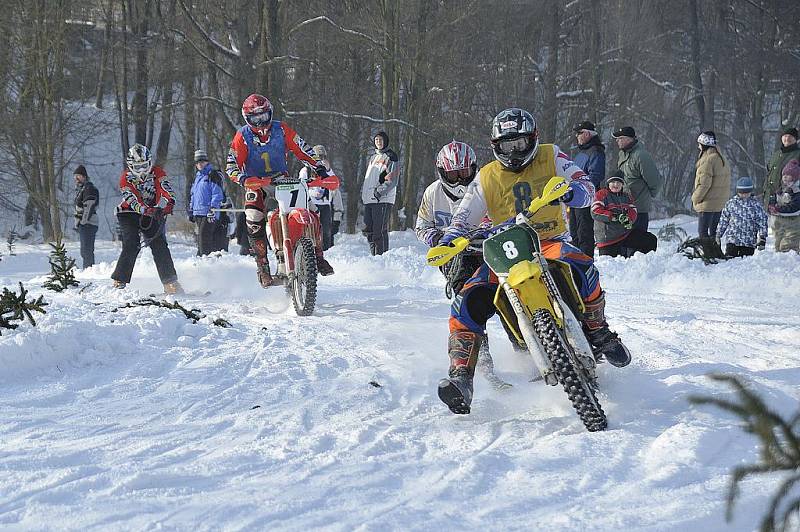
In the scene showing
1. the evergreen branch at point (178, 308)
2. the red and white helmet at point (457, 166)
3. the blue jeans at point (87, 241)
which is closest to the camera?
the red and white helmet at point (457, 166)

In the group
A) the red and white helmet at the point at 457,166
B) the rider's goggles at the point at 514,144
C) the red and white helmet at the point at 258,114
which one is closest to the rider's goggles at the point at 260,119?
the red and white helmet at the point at 258,114

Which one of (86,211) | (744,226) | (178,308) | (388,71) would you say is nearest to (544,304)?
(178,308)

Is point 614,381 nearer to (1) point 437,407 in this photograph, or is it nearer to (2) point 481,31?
(1) point 437,407

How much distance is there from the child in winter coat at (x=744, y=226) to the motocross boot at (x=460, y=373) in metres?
7.71

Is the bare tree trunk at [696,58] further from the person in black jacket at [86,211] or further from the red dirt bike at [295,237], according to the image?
the red dirt bike at [295,237]

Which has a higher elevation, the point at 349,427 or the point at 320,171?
the point at 320,171

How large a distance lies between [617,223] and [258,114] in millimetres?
5131

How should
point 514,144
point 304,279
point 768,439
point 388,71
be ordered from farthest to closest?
1. point 388,71
2. point 304,279
3. point 514,144
4. point 768,439

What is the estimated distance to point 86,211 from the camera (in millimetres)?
14914

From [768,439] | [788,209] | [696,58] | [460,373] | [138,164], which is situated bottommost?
[460,373]

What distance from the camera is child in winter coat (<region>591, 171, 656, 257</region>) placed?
11.2m

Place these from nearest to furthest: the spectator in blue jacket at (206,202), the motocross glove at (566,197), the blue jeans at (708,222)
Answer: the motocross glove at (566,197)
the blue jeans at (708,222)
the spectator in blue jacket at (206,202)

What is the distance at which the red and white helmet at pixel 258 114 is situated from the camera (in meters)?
8.78

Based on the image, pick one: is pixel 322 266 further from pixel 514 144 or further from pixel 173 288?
pixel 514 144
